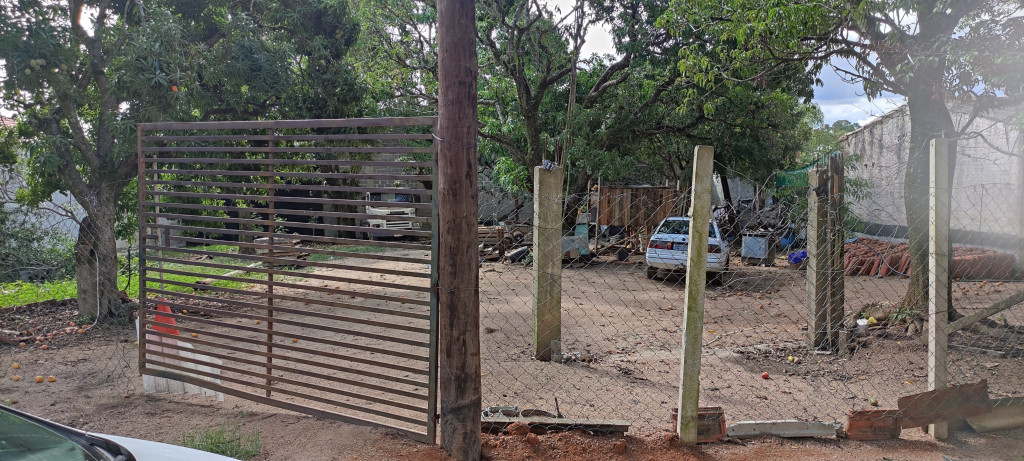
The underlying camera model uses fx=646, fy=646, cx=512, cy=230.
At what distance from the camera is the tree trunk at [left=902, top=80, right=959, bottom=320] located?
7.45m

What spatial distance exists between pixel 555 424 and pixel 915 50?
6158 mm

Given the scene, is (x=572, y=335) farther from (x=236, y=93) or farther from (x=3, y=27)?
(x=3, y=27)

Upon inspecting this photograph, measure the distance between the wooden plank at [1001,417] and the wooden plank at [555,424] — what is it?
2.36m

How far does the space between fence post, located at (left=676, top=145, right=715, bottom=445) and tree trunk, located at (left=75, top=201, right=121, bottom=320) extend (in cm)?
814

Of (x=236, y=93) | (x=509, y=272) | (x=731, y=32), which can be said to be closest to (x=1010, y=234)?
(x=731, y=32)

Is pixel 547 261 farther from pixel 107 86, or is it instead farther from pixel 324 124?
pixel 107 86

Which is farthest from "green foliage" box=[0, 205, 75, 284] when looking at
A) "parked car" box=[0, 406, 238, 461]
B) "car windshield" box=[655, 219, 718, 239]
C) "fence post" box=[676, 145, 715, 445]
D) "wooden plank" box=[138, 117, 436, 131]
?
"car windshield" box=[655, 219, 718, 239]

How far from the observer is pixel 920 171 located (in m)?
7.37

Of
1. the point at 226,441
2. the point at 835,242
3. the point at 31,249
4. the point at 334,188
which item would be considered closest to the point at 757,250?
the point at 835,242

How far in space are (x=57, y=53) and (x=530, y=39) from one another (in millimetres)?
10292

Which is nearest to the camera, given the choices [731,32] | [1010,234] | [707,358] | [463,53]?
[463,53]

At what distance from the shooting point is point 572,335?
8.75 metres

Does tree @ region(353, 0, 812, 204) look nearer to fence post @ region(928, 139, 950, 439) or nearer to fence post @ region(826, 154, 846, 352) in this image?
fence post @ region(826, 154, 846, 352)

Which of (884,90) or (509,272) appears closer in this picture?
(884,90)
